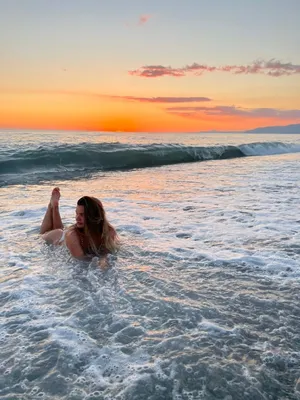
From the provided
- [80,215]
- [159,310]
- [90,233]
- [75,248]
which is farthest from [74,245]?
Result: [159,310]

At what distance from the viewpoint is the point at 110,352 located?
9.21 ft

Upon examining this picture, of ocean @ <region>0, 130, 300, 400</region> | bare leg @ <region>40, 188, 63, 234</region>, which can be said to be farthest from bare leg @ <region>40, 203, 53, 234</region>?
ocean @ <region>0, 130, 300, 400</region>

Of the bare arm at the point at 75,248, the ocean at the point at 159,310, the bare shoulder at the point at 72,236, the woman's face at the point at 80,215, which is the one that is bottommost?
the ocean at the point at 159,310

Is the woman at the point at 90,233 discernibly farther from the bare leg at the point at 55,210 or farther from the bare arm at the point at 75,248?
the bare leg at the point at 55,210

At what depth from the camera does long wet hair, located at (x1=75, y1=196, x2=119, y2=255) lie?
4.93 m

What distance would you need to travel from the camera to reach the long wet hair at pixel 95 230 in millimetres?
4930

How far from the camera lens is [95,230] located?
5094mm

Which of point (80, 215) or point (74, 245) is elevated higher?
point (80, 215)

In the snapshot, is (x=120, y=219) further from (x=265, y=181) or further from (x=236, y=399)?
(x=265, y=181)

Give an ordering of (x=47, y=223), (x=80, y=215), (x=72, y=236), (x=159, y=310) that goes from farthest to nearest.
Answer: (x=47, y=223), (x=72, y=236), (x=80, y=215), (x=159, y=310)

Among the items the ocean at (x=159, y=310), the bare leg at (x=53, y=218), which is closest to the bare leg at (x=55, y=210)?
the bare leg at (x=53, y=218)

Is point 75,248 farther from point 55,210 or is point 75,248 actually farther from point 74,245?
point 55,210

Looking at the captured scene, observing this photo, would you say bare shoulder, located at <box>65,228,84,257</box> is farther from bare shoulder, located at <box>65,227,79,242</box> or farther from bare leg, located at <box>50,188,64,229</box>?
bare leg, located at <box>50,188,64,229</box>

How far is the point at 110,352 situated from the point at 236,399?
101cm
